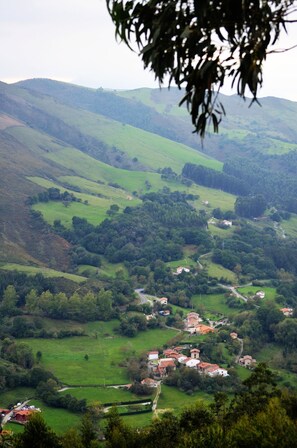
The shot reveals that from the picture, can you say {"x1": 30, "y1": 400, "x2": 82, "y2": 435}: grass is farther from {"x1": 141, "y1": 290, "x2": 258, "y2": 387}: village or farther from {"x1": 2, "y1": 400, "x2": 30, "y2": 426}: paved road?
{"x1": 141, "y1": 290, "x2": 258, "y2": 387}: village

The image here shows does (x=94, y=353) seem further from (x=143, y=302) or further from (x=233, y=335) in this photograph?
(x=143, y=302)

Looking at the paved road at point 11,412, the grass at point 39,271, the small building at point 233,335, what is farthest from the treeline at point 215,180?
the paved road at point 11,412

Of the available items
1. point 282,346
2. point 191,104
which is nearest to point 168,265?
point 282,346

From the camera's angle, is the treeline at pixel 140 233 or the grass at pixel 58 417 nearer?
the grass at pixel 58 417

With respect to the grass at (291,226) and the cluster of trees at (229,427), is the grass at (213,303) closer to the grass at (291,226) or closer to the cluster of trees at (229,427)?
the cluster of trees at (229,427)

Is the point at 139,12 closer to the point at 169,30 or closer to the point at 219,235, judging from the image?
the point at 169,30

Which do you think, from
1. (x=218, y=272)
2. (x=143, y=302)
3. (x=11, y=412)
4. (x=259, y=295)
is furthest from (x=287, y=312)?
(x=11, y=412)

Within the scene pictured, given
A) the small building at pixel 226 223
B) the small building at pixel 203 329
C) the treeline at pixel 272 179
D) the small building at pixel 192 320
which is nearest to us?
the small building at pixel 203 329

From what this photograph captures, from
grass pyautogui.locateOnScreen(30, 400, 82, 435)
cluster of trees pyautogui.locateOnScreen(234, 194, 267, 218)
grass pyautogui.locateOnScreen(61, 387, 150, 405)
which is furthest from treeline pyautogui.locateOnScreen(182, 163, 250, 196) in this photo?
grass pyautogui.locateOnScreen(30, 400, 82, 435)
